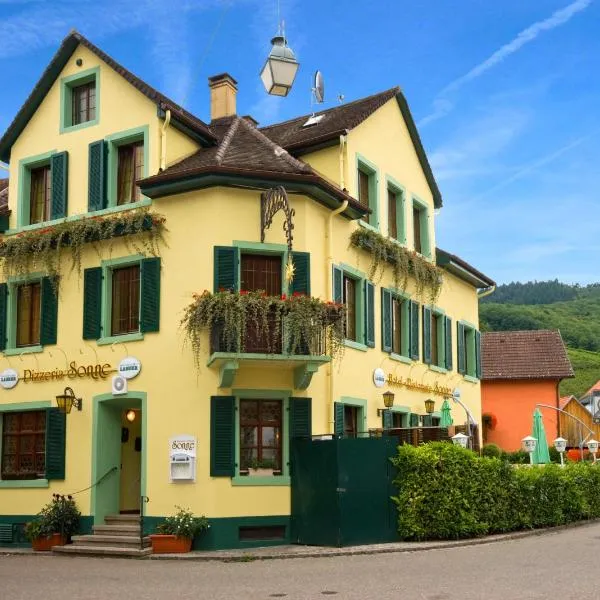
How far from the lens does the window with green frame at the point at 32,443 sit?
2036 centimetres

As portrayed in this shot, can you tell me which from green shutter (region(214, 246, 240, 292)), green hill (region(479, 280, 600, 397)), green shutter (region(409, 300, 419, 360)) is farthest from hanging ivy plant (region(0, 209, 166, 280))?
green hill (region(479, 280, 600, 397))

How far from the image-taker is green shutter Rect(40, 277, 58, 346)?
68.5ft

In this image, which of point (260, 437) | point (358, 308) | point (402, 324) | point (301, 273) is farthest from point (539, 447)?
point (301, 273)

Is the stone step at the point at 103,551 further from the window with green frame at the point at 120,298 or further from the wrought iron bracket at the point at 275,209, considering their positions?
the wrought iron bracket at the point at 275,209

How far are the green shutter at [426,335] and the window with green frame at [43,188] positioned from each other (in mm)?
9603

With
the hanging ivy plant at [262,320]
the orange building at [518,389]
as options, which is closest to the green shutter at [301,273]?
the hanging ivy plant at [262,320]

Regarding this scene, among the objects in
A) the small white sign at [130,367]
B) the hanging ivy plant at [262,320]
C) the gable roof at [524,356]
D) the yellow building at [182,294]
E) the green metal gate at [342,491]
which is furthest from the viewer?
the gable roof at [524,356]

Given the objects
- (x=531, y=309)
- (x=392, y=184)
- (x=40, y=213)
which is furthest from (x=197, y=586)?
(x=531, y=309)

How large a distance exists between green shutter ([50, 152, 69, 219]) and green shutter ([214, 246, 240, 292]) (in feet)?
13.9

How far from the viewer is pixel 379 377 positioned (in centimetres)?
2227

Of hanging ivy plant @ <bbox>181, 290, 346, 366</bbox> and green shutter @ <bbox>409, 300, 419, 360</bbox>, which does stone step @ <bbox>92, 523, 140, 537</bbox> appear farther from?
green shutter @ <bbox>409, 300, 419, 360</bbox>

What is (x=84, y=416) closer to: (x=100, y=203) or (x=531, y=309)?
(x=100, y=203)

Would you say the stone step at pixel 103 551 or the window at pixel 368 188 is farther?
the window at pixel 368 188

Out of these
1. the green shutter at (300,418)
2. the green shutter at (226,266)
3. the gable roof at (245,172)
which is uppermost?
the gable roof at (245,172)
